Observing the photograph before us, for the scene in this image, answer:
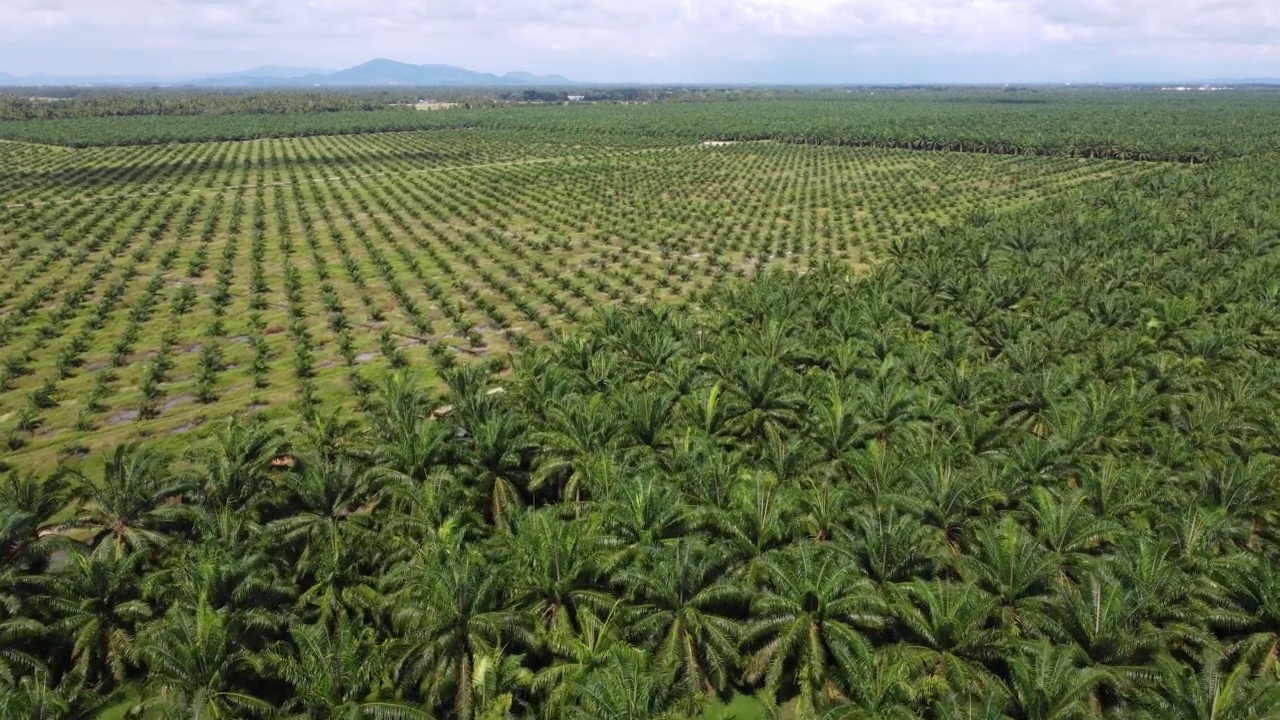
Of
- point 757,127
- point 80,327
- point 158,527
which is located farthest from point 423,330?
point 757,127

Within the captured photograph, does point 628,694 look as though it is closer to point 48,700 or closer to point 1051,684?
point 1051,684

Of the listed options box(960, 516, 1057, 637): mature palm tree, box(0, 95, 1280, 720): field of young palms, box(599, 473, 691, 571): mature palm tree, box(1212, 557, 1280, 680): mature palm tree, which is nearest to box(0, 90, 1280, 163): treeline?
box(0, 95, 1280, 720): field of young palms

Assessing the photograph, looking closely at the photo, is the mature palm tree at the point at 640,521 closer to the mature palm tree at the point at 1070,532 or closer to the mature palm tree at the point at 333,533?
the mature palm tree at the point at 333,533

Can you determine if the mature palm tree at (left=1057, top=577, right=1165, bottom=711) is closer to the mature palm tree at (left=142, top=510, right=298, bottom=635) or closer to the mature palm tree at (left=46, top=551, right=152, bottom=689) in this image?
the mature palm tree at (left=142, top=510, right=298, bottom=635)

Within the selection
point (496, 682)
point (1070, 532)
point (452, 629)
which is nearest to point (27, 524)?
point (452, 629)

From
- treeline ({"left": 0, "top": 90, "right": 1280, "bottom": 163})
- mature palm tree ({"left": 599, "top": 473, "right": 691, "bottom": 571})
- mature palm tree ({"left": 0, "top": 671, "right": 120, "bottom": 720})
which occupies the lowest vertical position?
mature palm tree ({"left": 0, "top": 671, "right": 120, "bottom": 720})

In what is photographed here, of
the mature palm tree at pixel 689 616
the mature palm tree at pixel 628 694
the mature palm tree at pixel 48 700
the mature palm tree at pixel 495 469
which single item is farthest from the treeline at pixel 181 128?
the mature palm tree at pixel 628 694
